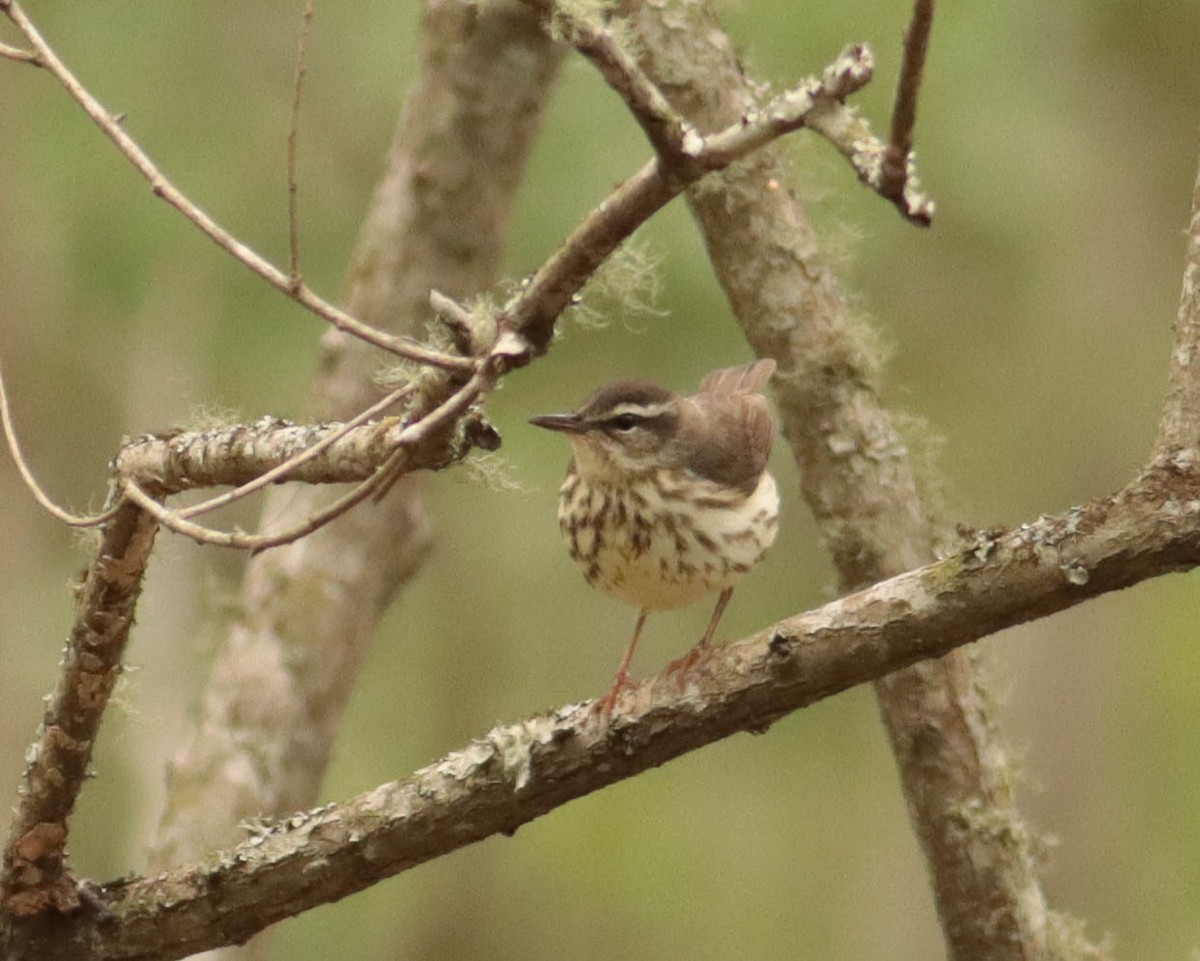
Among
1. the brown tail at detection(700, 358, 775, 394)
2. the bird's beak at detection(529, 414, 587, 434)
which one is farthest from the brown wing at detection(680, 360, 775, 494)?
the bird's beak at detection(529, 414, 587, 434)

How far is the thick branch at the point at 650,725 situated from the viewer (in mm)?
3109

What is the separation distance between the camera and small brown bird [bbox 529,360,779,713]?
15.7 ft

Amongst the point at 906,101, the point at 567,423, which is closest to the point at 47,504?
the point at 567,423

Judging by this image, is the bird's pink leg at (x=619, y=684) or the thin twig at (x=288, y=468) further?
the bird's pink leg at (x=619, y=684)

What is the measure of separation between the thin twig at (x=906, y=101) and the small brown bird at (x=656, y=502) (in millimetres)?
2198

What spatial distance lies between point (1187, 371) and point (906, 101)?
1.27m

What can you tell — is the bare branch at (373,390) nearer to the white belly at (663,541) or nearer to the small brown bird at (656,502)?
the small brown bird at (656,502)

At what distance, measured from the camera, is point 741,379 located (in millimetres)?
5578

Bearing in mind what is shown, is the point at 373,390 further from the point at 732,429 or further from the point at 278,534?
the point at 278,534

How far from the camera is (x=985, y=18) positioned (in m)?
7.51

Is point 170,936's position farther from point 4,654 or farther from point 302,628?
point 4,654

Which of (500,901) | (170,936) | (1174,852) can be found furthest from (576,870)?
(170,936)

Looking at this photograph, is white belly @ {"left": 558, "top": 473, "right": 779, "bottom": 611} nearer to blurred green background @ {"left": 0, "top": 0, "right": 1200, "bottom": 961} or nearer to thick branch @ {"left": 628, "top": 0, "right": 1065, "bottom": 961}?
thick branch @ {"left": 628, "top": 0, "right": 1065, "bottom": 961}

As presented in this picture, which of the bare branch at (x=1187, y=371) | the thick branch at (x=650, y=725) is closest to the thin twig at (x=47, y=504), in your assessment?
the thick branch at (x=650, y=725)
